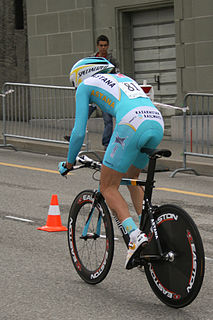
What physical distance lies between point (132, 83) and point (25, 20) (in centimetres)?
1481

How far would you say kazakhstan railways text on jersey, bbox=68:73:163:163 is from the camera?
18.4 ft

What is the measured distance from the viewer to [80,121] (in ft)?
18.7

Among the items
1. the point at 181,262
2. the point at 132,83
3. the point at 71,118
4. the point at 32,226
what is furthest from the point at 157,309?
the point at 71,118

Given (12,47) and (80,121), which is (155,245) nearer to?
(80,121)

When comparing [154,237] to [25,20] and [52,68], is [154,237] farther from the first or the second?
[25,20]

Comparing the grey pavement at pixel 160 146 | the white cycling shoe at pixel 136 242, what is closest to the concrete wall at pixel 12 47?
the grey pavement at pixel 160 146

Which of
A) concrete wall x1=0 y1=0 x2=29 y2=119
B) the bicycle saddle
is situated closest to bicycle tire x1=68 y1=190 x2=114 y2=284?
the bicycle saddle

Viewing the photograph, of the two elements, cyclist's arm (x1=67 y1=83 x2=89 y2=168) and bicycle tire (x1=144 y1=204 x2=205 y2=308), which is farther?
cyclist's arm (x1=67 y1=83 x2=89 y2=168)

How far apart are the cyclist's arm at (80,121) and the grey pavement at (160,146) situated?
22.2ft

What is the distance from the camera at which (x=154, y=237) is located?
536 cm

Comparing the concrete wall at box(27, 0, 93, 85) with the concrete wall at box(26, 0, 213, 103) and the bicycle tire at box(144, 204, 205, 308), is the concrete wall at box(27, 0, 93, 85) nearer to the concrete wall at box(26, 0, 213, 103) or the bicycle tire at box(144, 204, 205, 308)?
the concrete wall at box(26, 0, 213, 103)

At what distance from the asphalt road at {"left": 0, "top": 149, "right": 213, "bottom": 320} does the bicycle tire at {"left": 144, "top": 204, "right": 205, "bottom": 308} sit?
14 centimetres

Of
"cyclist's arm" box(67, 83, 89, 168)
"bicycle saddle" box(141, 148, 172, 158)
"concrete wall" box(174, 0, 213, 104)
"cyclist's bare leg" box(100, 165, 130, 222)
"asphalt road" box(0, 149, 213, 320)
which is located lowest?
"asphalt road" box(0, 149, 213, 320)

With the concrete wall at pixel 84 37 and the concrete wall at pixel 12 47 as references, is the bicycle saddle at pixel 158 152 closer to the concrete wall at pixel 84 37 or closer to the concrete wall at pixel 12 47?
the concrete wall at pixel 84 37
